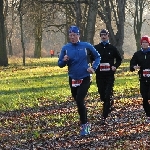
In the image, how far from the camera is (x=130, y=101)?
14.0 meters

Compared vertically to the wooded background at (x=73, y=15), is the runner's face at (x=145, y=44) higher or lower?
lower

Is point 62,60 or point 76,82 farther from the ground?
point 62,60

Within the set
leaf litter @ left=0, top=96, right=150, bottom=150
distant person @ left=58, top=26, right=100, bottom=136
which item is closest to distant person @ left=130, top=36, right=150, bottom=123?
leaf litter @ left=0, top=96, right=150, bottom=150

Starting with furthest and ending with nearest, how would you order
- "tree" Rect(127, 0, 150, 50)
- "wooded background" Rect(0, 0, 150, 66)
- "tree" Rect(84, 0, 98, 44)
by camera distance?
"tree" Rect(127, 0, 150, 50) < "wooded background" Rect(0, 0, 150, 66) < "tree" Rect(84, 0, 98, 44)

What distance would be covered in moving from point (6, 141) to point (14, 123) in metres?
2.16

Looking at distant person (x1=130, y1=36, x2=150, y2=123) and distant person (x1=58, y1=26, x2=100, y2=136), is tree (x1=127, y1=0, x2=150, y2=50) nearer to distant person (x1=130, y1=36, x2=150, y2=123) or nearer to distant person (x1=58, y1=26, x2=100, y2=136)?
distant person (x1=130, y1=36, x2=150, y2=123)

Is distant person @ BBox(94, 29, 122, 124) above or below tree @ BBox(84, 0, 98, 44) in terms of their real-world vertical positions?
below

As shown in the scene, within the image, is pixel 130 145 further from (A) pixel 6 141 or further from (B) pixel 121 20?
(B) pixel 121 20

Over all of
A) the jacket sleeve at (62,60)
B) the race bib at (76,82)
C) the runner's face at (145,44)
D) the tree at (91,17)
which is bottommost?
the race bib at (76,82)

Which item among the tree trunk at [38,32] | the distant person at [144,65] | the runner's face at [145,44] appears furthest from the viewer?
the tree trunk at [38,32]

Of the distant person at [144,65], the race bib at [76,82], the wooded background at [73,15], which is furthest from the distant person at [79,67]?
the wooded background at [73,15]

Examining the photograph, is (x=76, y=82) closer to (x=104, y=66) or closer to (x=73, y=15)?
(x=104, y=66)

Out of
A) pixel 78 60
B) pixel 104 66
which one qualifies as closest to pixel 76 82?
pixel 78 60

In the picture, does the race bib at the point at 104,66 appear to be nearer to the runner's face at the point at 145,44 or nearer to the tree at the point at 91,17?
the runner's face at the point at 145,44
